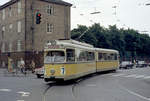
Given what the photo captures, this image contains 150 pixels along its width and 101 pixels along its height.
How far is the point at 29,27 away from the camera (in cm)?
4016

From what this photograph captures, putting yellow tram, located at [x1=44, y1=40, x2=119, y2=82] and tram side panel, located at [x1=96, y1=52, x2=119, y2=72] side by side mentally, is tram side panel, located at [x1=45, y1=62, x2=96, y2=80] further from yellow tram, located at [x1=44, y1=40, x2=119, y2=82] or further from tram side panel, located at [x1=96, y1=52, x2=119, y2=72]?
tram side panel, located at [x1=96, y1=52, x2=119, y2=72]

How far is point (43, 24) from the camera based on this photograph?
42.2 meters

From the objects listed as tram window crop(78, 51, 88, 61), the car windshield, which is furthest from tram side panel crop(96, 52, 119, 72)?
the car windshield

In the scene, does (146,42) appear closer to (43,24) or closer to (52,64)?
(43,24)

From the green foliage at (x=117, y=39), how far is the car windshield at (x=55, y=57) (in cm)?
3420

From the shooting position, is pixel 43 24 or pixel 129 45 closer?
pixel 43 24

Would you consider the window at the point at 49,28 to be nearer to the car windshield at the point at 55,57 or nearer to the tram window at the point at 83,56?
the tram window at the point at 83,56

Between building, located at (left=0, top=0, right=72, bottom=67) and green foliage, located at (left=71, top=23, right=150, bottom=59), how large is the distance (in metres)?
8.78

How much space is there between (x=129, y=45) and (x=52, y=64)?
2599 inches

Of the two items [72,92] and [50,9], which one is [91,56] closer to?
[72,92]

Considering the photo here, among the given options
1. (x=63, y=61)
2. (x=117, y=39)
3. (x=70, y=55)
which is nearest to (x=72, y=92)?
(x=63, y=61)

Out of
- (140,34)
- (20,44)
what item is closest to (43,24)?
(20,44)

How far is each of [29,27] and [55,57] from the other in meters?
23.7

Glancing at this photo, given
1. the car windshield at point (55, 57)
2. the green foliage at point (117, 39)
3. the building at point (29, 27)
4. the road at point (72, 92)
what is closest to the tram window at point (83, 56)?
the car windshield at point (55, 57)
